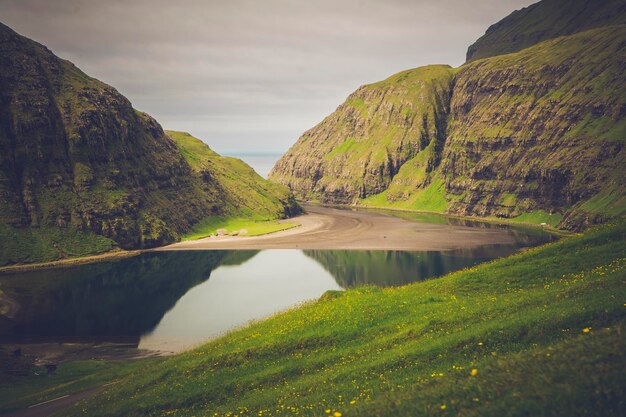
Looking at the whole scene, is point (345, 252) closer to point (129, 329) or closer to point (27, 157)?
point (129, 329)

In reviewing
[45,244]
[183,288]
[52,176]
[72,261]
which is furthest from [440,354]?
[52,176]

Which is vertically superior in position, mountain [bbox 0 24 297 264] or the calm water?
mountain [bbox 0 24 297 264]

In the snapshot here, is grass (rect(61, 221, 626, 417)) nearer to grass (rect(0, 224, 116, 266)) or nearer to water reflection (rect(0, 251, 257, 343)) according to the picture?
water reflection (rect(0, 251, 257, 343))

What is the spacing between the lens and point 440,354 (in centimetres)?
2509

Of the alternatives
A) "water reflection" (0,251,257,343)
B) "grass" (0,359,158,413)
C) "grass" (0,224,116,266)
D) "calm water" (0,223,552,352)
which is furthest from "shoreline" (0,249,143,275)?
"grass" (0,359,158,413)

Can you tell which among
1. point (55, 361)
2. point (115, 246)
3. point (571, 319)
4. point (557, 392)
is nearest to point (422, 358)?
point (571, 319)

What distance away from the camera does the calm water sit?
8975cm

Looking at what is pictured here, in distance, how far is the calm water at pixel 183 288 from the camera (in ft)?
294

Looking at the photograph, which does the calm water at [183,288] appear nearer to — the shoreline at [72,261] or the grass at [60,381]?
the shoreline at [72,261]

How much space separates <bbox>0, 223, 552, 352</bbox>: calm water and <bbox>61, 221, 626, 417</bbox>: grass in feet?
153

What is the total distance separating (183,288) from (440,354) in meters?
112

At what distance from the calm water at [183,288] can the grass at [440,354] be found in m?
46.6

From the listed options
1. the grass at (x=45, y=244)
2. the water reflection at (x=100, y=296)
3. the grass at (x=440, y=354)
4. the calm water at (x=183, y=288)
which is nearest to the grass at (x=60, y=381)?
the grass at (x=440, y=354)

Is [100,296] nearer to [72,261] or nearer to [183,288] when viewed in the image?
[183,288]
